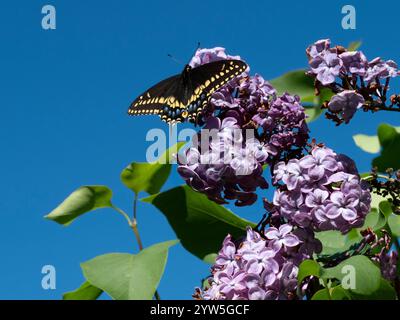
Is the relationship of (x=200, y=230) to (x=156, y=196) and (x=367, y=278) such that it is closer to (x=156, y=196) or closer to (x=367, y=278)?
(x=156, y=196)

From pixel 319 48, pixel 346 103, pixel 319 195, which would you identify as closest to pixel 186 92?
pixel 319 48

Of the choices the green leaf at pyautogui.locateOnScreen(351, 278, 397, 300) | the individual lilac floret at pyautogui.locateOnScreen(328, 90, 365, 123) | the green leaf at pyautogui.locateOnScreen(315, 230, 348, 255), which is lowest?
the green leaf at pyautogui.locateOnScreen(351, 278, 397, 300)

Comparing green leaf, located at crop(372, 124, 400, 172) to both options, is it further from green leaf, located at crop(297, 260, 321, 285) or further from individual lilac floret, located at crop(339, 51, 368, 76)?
green leaf, located at crop(297, 260, 321, 285)

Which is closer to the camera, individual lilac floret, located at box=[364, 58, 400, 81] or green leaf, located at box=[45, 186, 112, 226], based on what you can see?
individual lilac floret, located at box=[364, 58, 400, 81]

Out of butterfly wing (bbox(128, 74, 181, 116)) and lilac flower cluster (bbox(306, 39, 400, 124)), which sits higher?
butterfly wing (bbox(128, 74, 181, 116))

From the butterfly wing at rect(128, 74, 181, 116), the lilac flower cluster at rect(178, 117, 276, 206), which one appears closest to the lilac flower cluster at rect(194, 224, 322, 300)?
the lilac flower cluster at rect(178, 117, 276, 206)

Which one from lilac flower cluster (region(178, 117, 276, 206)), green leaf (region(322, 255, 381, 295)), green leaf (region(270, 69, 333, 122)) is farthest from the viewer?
green leaf (region(270, 69, 333, 122))

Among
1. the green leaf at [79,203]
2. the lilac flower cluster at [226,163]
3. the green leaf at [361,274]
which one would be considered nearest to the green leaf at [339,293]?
the green leaf at [361,274]
